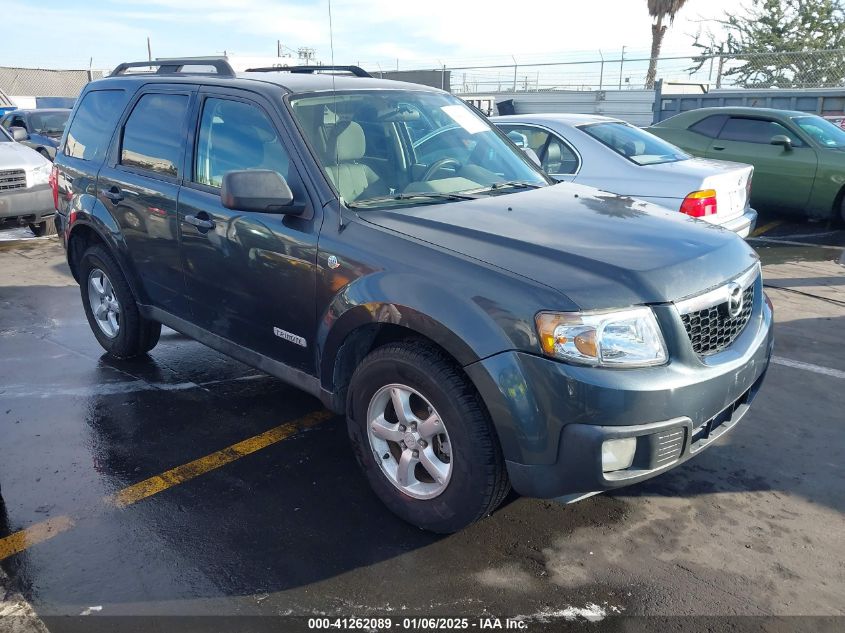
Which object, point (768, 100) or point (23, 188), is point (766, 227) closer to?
point (768, 100)

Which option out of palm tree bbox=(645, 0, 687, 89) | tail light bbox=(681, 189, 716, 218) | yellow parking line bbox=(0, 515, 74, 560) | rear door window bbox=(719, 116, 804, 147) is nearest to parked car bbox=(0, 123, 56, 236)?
yellow parking line bbox=(0, 515, 74, 560)

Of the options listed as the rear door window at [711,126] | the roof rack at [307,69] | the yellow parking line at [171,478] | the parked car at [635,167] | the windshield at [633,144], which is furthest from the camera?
the rear door window at [711,126]

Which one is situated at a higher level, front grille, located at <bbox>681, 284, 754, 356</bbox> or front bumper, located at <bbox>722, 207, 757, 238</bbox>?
front grille, located at <bbox>681, 284, 754, 356</bbox>

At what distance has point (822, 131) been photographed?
10.0 metres

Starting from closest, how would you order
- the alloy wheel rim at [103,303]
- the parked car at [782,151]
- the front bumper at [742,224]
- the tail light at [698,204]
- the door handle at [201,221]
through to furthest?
the door handle at [201,221] → the alloy wheel rim at [103,303] → the tail light at [698,204] → the front bumper at [742,224] → the parked car at [782,151]

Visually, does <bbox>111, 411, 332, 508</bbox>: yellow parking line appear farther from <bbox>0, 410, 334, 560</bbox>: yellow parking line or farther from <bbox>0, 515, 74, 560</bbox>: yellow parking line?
<bbox>0, 515, 74, 560</bbox>: yellow parking line

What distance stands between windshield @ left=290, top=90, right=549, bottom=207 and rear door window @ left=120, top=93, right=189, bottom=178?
97 cm

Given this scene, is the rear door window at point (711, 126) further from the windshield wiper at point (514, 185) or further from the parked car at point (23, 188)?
the parked car at point (23, 188)

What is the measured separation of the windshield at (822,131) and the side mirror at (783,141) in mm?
323

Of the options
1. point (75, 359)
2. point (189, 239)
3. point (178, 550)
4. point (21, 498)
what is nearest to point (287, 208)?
point (189, 239)

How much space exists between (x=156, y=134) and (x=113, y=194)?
550mm

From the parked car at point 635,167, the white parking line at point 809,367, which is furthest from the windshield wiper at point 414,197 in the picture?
the parked car at point 635,167

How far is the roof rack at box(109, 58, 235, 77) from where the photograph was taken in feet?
14.5

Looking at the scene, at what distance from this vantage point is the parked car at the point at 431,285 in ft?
8.80
